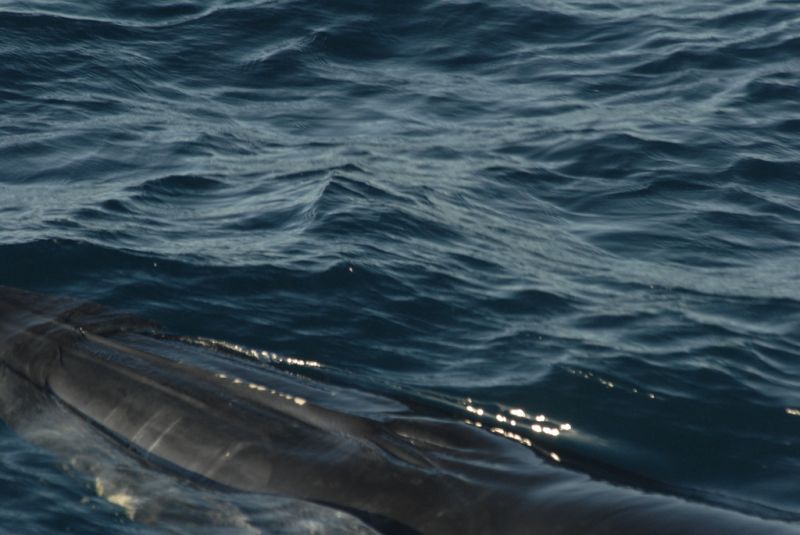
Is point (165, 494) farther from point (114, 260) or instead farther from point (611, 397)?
point (114, 260)

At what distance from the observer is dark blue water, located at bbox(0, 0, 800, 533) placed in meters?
8.88

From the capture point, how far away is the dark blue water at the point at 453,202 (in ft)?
29.1

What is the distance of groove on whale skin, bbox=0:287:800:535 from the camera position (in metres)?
6.18

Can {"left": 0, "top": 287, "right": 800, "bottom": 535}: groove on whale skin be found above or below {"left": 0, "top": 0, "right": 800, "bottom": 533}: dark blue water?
above

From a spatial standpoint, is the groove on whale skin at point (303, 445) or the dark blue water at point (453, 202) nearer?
the groove on whale skin at point (303, 445)

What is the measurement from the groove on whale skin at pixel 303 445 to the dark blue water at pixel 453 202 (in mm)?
478

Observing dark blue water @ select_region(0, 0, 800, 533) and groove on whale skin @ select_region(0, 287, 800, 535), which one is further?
dark blue water @ select_region(0, 0, 800, 533)

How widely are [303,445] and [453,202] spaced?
5.53 meters

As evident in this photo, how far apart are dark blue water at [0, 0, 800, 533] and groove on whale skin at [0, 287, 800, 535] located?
0.48 m

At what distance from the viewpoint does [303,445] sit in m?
7.02

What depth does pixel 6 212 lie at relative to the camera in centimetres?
1173

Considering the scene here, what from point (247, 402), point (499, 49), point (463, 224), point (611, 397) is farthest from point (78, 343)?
point (499, 49)

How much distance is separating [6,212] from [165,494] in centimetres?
529

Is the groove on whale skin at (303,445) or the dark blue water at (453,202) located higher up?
the groove on whale skin at (303,445)
